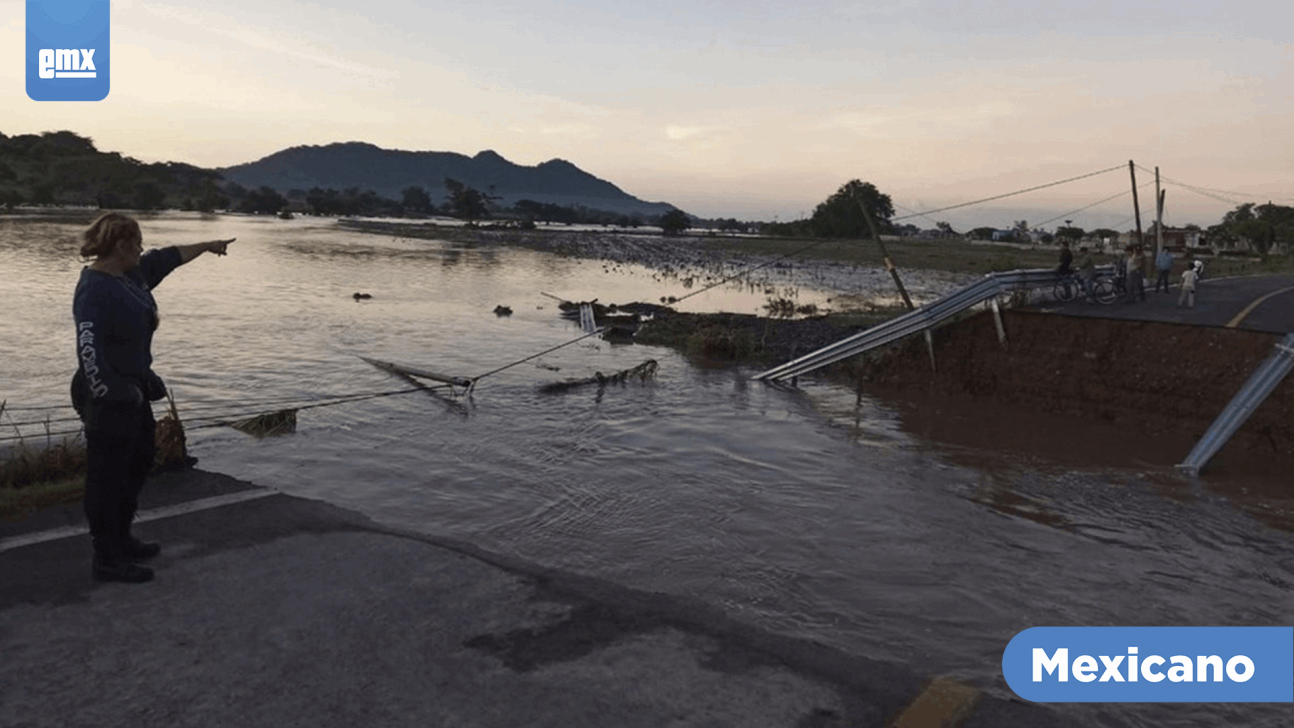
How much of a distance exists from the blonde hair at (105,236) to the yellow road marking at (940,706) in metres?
5.38

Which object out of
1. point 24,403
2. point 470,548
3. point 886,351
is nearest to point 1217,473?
point 886,351

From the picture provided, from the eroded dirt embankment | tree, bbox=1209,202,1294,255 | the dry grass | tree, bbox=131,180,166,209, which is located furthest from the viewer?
tree, bbox=131,180,166,209

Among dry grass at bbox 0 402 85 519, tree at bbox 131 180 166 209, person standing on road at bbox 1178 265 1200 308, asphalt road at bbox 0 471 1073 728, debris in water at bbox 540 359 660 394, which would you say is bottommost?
debris in water at bbox 540 359 660 394

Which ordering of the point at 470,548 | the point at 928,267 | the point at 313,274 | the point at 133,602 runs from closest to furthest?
the point at 133,602 < the point at 470,548 < the point at 313,274 < the point at 928,267

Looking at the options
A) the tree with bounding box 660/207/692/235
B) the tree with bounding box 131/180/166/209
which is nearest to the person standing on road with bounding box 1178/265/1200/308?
the tree with bounding box 660/207/692/235

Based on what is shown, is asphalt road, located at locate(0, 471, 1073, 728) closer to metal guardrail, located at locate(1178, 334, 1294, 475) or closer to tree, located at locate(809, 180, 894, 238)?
metal guardrail, located at locate(1178, 334, 1294, 475)

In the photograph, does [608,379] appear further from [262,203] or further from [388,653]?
[262,203]

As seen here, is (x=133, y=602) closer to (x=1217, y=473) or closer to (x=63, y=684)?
(x=63, y=684)

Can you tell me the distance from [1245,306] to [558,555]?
19.2 meters

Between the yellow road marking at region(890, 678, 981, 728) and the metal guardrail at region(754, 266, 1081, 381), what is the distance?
43.1 ft

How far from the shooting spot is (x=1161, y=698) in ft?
18.4

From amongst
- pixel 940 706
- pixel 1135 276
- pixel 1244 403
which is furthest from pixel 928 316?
pixel 940 706

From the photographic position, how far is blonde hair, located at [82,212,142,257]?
5035 mm

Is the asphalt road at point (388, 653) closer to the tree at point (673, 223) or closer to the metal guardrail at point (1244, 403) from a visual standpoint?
the metal guardrail at point (1244, 403)
